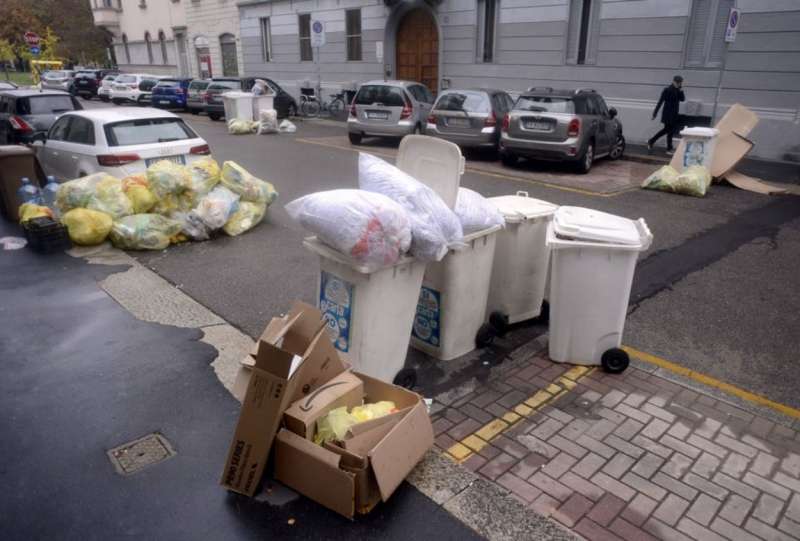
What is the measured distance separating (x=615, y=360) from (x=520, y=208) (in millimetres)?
1390

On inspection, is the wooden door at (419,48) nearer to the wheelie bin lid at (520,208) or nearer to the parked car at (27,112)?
the parked car at (27,112)

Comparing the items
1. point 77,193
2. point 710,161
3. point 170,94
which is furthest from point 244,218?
point 170,94

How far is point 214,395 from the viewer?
395 centimetres

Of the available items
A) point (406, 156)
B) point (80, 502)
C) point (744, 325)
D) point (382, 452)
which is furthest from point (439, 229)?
point (744, 325)

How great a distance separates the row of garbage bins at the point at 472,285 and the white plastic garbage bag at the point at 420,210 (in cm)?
15

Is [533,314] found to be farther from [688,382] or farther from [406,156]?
[406,156]

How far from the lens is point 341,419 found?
120 inches

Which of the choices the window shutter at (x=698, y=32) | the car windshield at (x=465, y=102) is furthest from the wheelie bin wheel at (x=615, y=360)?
the window shutter at (x=698, y=32)

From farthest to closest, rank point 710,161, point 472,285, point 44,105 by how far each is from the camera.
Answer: point 44,105 → point 710,161 → point 472,285

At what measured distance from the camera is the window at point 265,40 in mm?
27231

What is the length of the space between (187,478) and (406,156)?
2563 millimetres

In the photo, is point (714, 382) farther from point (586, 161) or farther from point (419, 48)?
point (419, 48)

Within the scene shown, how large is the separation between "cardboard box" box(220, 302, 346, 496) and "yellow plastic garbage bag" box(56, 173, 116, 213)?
4.95 m

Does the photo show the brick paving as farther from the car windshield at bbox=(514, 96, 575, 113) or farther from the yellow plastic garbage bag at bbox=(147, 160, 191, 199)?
the car windshield at bbox=(514, 96, 575, 113)
